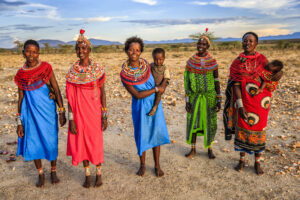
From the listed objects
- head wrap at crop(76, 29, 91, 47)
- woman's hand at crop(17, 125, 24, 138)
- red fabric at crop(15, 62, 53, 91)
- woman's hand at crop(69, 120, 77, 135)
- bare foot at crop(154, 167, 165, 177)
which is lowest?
bare foot at crop(154, 167, 165, 177)

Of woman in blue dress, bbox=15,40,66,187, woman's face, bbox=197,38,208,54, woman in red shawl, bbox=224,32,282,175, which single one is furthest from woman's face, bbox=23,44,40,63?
woman in red shawl, bbox=224,32,282,175

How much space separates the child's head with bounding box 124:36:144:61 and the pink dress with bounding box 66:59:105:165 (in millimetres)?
466

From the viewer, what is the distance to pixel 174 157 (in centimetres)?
413

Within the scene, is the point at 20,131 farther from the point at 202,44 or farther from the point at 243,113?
the point at 243,113

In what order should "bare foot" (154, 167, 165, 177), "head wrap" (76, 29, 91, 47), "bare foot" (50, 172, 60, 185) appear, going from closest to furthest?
1. "head wrap" (76, 29, 91, 47)
2. "bare foot" (50, 172, 60, 185)
3. "bare foot" (154, 167, 165, 177)

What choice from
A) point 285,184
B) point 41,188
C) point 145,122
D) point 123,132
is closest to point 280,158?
point 285,184

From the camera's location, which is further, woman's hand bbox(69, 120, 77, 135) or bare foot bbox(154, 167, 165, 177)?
bare foot bbox(154, 167, 165, 177)

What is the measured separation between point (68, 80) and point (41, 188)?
168cm

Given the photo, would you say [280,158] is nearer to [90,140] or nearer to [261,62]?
[261,62]

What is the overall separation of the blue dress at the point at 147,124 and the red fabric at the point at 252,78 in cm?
123

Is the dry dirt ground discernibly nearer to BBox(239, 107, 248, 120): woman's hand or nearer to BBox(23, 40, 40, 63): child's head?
BBox(239, 107, 248, 120): woman's hand

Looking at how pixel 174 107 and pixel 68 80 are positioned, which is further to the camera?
pixel 174 107

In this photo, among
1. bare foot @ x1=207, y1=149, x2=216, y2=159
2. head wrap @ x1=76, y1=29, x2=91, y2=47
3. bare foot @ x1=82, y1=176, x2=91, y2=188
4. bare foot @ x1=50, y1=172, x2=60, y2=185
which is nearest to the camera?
head wrap @ x1=76, y1=29, x2=91, y2=47

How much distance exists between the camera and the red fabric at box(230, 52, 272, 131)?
323 centimetres
